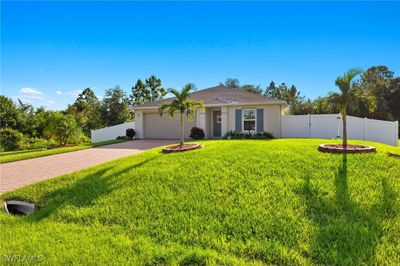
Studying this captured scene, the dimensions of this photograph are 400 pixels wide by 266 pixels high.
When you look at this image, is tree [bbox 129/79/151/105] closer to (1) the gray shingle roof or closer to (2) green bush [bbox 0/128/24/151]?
(1) the gray shingle roof

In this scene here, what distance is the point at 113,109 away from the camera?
2981 centimetres

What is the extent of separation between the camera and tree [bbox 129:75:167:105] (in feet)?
144

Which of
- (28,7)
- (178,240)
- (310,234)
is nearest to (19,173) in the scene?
(28,7)

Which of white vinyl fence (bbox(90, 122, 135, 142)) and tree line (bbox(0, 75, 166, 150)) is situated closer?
tree line (bbox(0, 75, 166, 150))

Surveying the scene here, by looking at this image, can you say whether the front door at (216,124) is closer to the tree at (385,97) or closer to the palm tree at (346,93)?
the palm tree at (346,93)

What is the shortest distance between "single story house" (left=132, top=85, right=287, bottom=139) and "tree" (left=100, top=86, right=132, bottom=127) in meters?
9.83

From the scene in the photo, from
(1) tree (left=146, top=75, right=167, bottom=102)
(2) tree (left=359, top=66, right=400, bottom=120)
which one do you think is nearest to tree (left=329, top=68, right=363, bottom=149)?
(2) tree (left=359, top=66, right=400, bottom=120)

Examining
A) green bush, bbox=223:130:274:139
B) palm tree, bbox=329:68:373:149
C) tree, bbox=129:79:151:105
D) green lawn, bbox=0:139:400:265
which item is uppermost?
tree, bbox=129:79:151:105

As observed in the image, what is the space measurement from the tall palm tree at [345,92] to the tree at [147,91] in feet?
125

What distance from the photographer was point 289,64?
835 inches

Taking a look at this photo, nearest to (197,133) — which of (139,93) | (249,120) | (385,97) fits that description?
(249,120)

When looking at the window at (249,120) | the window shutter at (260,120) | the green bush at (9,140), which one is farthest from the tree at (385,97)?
the green bush at (9,140)

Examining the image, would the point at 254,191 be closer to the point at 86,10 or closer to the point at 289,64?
the point at 86,10

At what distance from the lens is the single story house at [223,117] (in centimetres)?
1733
